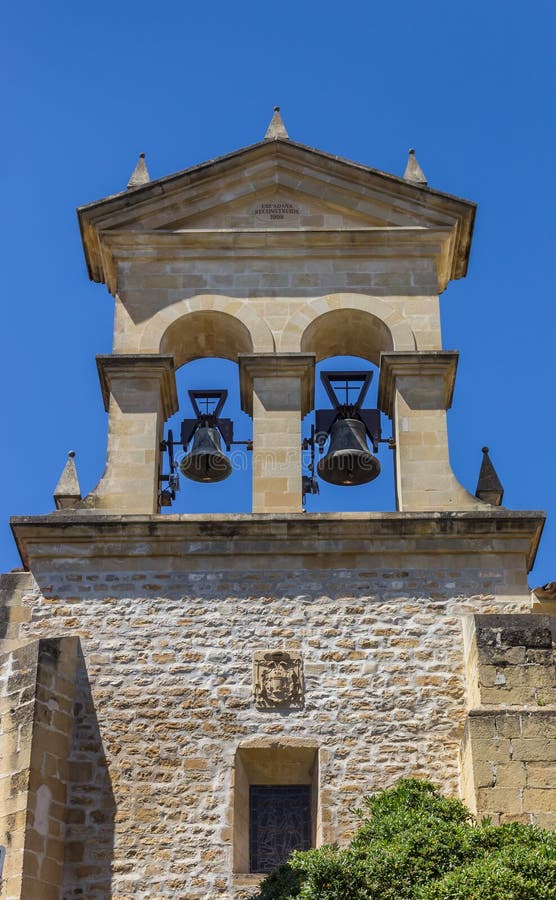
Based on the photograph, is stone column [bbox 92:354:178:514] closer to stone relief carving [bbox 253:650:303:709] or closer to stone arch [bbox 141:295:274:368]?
stone arch [bbox 141:295:274:368]

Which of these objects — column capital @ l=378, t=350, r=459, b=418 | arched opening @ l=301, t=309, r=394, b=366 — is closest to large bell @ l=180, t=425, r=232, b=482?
arched opening @ l=301, t=309, r=394, b=366

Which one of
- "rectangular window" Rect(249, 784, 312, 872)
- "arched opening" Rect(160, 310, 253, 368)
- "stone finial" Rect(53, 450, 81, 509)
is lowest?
"rectangular window" Rect(249, 784, 312, 872)

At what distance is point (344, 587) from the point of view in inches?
623

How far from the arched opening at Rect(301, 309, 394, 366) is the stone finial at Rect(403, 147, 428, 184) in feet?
5.92

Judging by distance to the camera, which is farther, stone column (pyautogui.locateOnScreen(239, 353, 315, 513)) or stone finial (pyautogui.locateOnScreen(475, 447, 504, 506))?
stone finial (pyautogui.locateOnScreen(475, 447, 504, 506))

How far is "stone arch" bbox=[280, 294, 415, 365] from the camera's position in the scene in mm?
17359

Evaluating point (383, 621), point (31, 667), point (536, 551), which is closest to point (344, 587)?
point (383, 621)

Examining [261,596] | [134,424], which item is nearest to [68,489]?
[134,424]

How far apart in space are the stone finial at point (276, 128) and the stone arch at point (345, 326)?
2.32 meters

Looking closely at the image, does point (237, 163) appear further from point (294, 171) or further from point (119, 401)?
point (119, 401)

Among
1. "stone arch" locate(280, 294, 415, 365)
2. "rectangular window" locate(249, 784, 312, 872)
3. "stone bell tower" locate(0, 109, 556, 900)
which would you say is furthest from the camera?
"stone arch" locate(280, 294, 415, 365)

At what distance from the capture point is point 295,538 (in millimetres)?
15961

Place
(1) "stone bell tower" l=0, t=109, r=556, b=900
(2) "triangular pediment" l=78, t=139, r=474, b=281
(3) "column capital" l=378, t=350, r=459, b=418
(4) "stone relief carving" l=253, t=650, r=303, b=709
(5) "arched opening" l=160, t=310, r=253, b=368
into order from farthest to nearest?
(2) "triangular pediment" l=78, t=139, r=474, b=281 → (5) "arched opening" l=160, t=310, r=253, b=368 → (3) "column capital" l=378, t=350, r=459, b=418 → (4) "stone relief carving" l=253, t=650, r=303, b=709 → (1) "stone bell tower" l=0, t=109, r=556, b=900

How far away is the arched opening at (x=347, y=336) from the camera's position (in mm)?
17516
